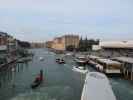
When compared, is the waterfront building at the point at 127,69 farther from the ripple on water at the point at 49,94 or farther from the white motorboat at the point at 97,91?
the white motorboat at the point at 97,91

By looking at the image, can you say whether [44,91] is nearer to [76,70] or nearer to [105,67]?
[105,67]

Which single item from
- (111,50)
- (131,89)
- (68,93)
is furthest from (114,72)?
(111,50)

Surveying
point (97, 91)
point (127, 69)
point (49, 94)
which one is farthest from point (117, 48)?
A: point (97, 91)

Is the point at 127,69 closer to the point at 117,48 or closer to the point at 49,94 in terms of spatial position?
the point at 49,94

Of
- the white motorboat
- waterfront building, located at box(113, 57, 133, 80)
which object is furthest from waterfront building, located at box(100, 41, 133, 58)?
the white motorboat

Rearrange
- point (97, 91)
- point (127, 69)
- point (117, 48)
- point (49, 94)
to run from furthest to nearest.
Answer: point (117, 48) → point (127, 69) → point (49, 94) → point (97, 91)

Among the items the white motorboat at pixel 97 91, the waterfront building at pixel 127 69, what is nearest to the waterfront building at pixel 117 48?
the waterfront building at pixel 127 69

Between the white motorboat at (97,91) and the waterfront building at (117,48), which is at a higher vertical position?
the waterfront building at (117,48)

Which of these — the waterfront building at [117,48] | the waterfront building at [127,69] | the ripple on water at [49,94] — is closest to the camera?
the ripple on water at [49,94]

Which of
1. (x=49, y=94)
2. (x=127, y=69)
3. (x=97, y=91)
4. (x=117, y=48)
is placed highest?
(x=117, y=48)

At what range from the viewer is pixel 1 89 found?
133 feet

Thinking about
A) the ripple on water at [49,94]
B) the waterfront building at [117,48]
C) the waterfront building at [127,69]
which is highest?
the waterfront building at [117,48]

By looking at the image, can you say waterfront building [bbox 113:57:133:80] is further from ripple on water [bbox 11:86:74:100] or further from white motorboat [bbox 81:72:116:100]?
white motorboat [bbox 81:72:116:100]

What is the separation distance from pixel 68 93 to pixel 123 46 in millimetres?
57402
